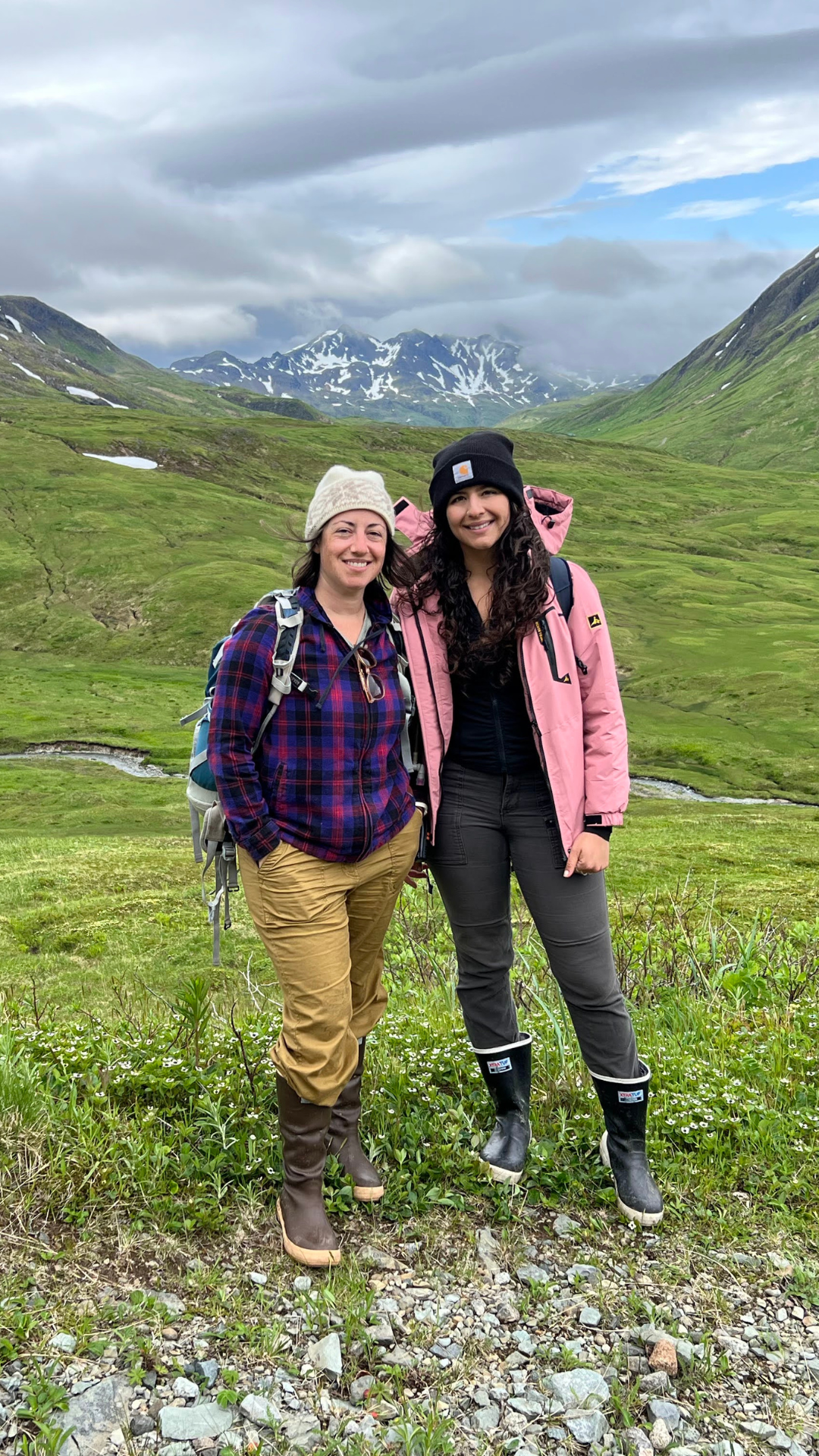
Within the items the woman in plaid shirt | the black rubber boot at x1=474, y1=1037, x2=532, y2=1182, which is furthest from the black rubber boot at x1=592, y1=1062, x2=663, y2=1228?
the woman in plaid shirt

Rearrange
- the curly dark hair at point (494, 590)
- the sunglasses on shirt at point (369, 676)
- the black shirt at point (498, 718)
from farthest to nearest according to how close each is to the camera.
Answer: the black shirt at point (498, 718) < the curly dark hair at point (494, 590) < the sunglasses on shirt at point (369, 676)

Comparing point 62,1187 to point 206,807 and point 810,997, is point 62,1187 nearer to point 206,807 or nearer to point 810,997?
point 206,807

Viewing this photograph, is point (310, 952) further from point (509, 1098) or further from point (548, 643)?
point (548, 643)

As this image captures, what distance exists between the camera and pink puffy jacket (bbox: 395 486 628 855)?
4789 mm

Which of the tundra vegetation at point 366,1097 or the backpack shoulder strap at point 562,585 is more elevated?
the backpack shoulder strap at point 562,585

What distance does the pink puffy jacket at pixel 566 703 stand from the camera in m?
4.79

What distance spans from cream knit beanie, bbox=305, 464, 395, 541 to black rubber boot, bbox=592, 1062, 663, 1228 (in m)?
3.44

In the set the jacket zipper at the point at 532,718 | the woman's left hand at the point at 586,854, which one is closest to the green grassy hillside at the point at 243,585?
the jacket zipper at the point at 532,718

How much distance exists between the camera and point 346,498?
457 cm

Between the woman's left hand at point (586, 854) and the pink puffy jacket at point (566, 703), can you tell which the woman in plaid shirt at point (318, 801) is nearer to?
the pink puffy jacket at point (566, 703)

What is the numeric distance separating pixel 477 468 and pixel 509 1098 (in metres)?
3.73

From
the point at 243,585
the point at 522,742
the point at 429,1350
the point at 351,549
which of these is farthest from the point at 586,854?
the point at 243,585

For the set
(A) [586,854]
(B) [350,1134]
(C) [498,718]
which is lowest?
(B) [350,1134]

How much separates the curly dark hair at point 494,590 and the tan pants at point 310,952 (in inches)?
47.9
